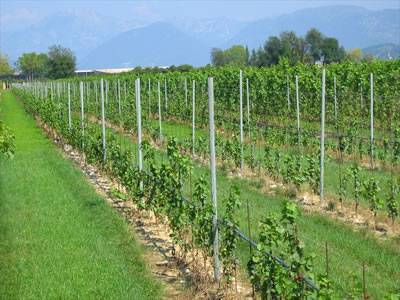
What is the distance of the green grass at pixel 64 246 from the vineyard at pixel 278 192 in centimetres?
60

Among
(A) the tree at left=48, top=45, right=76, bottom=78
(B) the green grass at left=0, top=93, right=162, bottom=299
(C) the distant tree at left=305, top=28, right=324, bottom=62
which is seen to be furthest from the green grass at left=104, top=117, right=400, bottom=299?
(C) the distant tree at left=305, top=28, right=324, bottom=62

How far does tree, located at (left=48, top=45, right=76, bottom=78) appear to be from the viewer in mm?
86688

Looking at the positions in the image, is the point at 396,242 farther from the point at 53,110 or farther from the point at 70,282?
the point at 53,110

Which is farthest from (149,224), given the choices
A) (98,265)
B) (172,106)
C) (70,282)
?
(172,106)

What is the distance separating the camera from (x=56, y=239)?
8.12 metres

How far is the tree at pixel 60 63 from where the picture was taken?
3413 inches

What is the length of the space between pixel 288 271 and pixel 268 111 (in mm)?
16150

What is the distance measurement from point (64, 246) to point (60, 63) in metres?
82.1

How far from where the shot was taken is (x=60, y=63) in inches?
3413

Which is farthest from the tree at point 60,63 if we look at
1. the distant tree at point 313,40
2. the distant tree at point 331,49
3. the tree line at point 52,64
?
the distant tree at point 331,49

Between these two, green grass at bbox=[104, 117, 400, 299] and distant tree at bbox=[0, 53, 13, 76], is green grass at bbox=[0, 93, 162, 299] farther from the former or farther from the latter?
distant tree at bbox=[0, 53, 13, 76]

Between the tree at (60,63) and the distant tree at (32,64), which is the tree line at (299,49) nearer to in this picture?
the tree at (60,63)

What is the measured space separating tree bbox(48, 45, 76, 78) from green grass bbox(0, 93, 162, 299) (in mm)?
76543

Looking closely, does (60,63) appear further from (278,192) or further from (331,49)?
(278,192)
